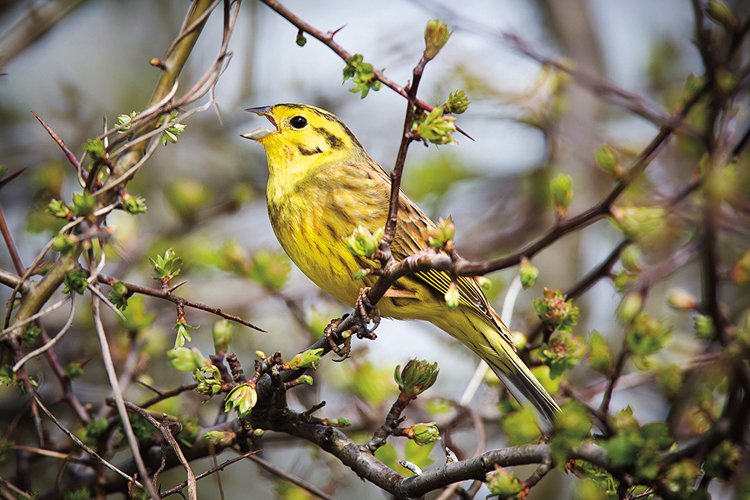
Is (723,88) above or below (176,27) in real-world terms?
below

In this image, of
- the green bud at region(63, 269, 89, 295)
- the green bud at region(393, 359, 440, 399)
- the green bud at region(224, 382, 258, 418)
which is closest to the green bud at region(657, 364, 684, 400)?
the green bud at region(393, 359, 440, 399)

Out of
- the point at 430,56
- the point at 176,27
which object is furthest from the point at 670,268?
the point at 176,27

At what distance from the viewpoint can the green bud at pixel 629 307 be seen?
1733 mm

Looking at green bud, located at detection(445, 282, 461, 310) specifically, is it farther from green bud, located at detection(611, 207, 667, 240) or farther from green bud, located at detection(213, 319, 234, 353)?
green bud, located at detection(213, 319, 234, 353)

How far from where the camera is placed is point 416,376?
212 cm

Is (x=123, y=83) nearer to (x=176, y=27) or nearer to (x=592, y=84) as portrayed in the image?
(x=176, y=27)

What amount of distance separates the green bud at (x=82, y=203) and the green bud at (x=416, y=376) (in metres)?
0.89

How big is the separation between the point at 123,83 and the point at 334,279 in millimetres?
4530

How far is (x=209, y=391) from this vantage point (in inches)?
79.3

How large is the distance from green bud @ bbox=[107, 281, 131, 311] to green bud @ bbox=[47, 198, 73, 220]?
20cm

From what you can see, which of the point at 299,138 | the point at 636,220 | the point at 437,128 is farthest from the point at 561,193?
the point at 299,138

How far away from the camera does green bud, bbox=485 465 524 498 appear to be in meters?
1.59

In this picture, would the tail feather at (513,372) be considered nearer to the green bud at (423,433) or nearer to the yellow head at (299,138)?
the green bud at (423,433)

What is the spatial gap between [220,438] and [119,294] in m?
0.52
